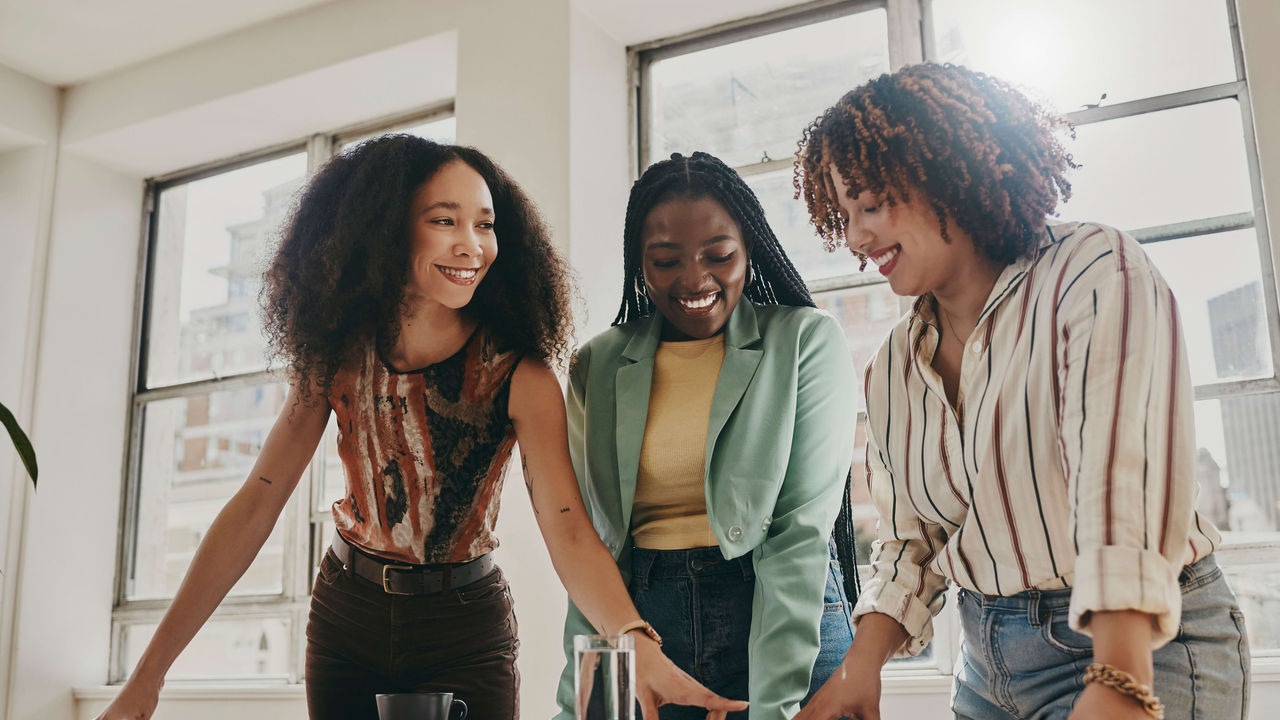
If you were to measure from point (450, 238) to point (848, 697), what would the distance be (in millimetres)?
914

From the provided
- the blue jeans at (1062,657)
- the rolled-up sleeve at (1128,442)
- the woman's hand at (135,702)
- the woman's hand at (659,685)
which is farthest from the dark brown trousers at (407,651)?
Result: the rolled-up sleeve at (1128,442)

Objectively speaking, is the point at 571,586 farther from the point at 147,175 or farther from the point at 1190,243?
the point at 147,175

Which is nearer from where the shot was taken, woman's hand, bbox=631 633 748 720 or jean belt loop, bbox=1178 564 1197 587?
jean belt loop, bbox=1178 564 1197 587

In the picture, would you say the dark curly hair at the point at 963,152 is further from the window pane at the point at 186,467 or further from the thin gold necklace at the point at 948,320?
the window pane at the point at 186,467

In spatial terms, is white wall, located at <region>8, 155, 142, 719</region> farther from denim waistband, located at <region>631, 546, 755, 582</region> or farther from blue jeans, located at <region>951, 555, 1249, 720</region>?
blue jeans, located at <region>951, 555, 1249, 720</region>

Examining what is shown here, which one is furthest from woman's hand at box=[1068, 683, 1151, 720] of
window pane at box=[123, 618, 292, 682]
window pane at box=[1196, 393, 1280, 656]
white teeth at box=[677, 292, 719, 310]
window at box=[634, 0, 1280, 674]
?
window pane at box=[123, 618, 292, 682]

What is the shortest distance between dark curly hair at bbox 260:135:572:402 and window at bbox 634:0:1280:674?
1004 millimetres

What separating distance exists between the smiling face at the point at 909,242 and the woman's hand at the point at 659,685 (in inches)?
20.6

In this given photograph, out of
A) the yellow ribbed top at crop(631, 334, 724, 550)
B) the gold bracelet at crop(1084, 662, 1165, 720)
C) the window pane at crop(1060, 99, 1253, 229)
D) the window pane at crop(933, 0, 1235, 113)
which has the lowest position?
the gold bracelet at crop(1084, 662, 1165, 720)

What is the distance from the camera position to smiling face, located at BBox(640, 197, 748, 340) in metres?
1.69

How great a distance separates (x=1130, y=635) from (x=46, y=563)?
143 inches

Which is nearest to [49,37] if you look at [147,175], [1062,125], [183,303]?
[147,175]

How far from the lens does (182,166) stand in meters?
3.99

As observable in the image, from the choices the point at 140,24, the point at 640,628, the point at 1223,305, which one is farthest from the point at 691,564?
the point at 140,24
